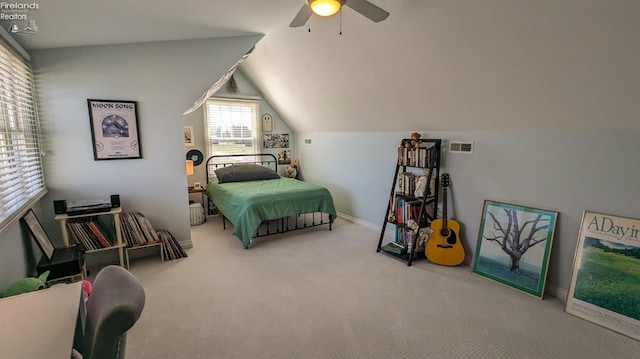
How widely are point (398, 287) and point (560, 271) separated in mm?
1366

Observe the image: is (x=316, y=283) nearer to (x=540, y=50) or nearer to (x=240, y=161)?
(x=540, y=50)

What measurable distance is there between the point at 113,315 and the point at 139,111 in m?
2.85

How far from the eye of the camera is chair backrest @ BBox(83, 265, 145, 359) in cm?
90

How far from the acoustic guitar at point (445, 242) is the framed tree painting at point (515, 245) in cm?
20

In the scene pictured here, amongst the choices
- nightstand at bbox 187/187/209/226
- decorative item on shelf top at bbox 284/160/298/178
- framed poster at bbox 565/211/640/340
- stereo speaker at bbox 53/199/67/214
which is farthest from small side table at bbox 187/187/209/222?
framed poster at bbox 565/211/640/340

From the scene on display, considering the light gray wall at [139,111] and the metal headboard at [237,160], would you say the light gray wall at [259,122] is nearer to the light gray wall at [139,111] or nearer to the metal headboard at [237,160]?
the metal headboard at [237,160]

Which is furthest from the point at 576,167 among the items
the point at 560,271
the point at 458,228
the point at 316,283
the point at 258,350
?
the point at 258,350

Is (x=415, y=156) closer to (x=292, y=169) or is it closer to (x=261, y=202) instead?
(x=261, y=202)

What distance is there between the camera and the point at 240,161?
5.58 meters

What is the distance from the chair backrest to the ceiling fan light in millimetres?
1746

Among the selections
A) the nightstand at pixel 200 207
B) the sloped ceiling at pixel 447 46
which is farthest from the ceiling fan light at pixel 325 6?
the nightstand at pixel 200 207

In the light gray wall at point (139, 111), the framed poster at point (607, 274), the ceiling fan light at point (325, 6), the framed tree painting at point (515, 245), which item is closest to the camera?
the ceiling fan light at point (325, 6)

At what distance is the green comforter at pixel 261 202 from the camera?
3.60 m

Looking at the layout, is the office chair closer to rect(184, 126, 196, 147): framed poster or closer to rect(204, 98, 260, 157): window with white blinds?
rect(184, 126, 196, 147): framed poster
